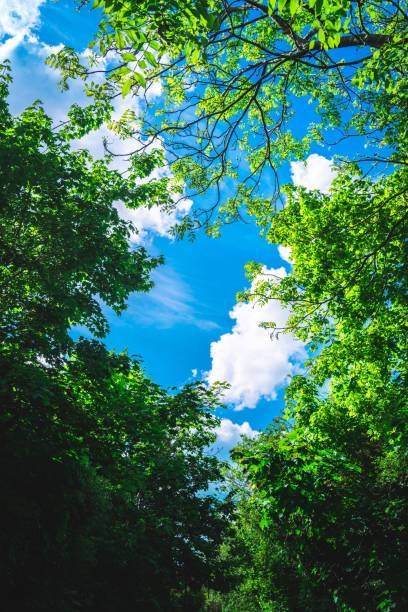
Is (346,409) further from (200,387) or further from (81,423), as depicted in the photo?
(81,423)

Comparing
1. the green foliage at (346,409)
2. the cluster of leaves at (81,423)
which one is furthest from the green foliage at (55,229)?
the green foliage at (346,409)

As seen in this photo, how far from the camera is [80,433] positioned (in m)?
4.85

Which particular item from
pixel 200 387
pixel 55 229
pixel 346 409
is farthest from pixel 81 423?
pixel 346 409

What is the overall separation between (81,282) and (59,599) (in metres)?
11.6

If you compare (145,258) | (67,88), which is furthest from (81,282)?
(67,88)

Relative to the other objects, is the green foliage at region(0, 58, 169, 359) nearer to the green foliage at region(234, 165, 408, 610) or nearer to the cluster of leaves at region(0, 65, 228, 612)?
the cluster of leaves at region(0, 65, 228, 612)

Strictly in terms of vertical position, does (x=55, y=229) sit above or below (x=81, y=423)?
above

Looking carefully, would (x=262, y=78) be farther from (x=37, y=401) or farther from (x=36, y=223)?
(x=36, y=223)

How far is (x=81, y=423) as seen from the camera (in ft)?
15.8

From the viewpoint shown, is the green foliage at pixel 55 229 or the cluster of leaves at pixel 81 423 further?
the green foliage at pixel 55 229

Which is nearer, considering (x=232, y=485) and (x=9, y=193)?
(x=9, y=193)

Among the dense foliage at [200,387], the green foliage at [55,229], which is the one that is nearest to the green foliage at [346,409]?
the dense foliage at [200,387]

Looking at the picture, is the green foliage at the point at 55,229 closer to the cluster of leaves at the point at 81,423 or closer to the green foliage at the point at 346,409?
the cluster of leaves at the point at 81,423

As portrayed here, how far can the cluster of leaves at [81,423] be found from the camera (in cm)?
351
